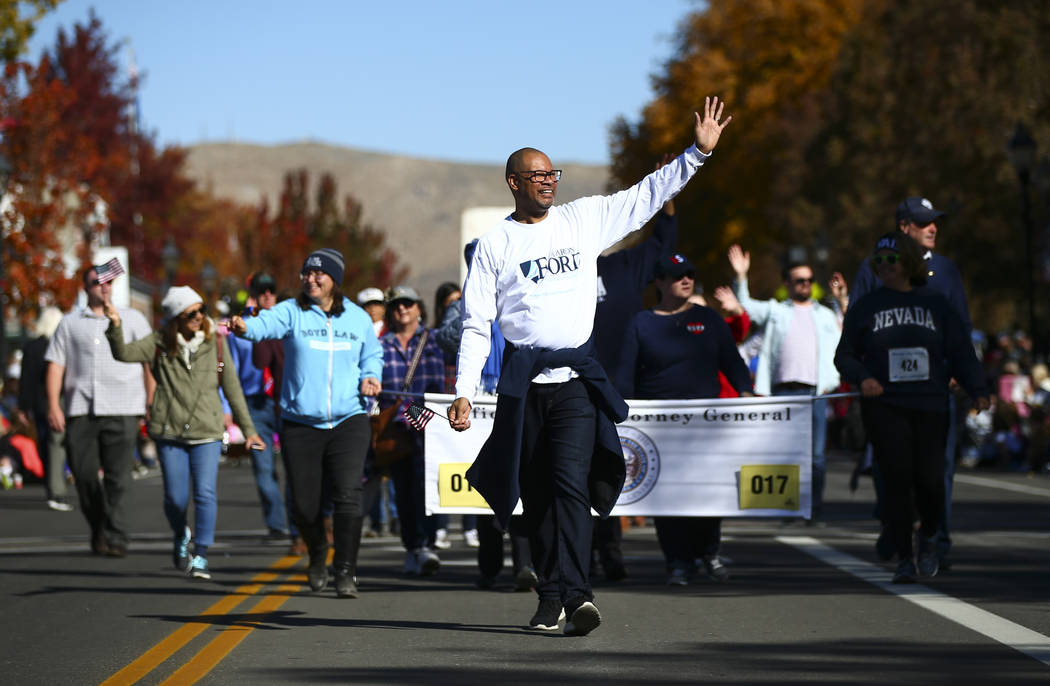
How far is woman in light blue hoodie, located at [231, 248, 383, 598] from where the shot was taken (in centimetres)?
1092

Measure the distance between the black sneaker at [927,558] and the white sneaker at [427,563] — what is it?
10.3 ft

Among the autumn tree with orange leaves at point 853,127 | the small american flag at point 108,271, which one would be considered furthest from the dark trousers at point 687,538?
the autumn tree with orange leaves at point 853,127

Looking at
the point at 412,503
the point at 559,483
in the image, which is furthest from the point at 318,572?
the point at 559,483

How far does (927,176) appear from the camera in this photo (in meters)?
Answer: 44.8

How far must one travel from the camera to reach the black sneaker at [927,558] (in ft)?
37.2

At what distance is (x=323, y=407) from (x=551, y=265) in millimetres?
2500

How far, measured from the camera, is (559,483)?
9.01 m

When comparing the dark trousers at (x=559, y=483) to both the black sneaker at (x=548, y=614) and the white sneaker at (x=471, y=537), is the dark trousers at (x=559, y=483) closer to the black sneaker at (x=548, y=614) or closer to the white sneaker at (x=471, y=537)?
the black sneaker at (x=548, y=614)

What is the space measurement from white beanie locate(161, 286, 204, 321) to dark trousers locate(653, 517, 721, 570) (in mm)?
3540

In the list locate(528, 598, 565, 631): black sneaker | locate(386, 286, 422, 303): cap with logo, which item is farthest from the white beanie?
locate(528, 598, 565, 631): black sneaker

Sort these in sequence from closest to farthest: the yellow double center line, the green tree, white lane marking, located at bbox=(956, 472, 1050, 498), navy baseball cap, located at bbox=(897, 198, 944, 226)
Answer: the yellow double center line
navy baseball cap, located at bbox=(897, 198, 944, 226)
white lane marking, located at bbox=(956, 472, 1050, 498)
the green tree

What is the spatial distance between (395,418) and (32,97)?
1229 inches

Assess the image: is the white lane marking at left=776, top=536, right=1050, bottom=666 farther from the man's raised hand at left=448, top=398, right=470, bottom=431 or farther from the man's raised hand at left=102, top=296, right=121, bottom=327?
the man's raised hand at left=102, top=296, right=121, bottom=327

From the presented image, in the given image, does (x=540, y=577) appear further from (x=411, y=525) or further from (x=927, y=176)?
(x=927, y=176)
